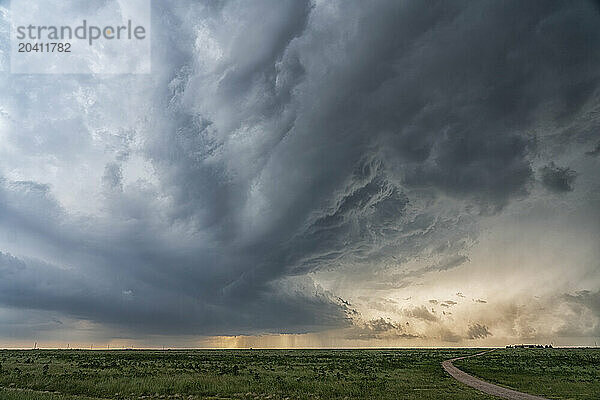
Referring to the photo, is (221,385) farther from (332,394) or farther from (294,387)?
(332,394)

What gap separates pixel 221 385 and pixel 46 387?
71.3ft

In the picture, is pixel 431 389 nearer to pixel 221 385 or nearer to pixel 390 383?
pixel 390 383

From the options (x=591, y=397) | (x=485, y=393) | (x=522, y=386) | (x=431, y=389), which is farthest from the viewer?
(x=522, y=386)

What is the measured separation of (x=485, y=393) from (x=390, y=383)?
1260cm

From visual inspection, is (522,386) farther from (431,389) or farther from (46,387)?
(46,387)

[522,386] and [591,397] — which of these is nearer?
[591,397]

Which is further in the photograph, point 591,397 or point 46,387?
point 46,387

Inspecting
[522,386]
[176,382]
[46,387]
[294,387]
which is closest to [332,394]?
[294,387]

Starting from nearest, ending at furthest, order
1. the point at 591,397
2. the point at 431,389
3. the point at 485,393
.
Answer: the point at 591,397 → the point at 485,393 → the point at 431,389

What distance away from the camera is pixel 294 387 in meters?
50.3

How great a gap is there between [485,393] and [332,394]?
16.0 metres

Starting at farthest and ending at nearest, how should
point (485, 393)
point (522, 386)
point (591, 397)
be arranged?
point (522, 386) → point (485, 393) → point (591, 397)

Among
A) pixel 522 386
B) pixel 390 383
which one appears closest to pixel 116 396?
pixel 390 383

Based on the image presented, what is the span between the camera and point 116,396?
1829 inches
